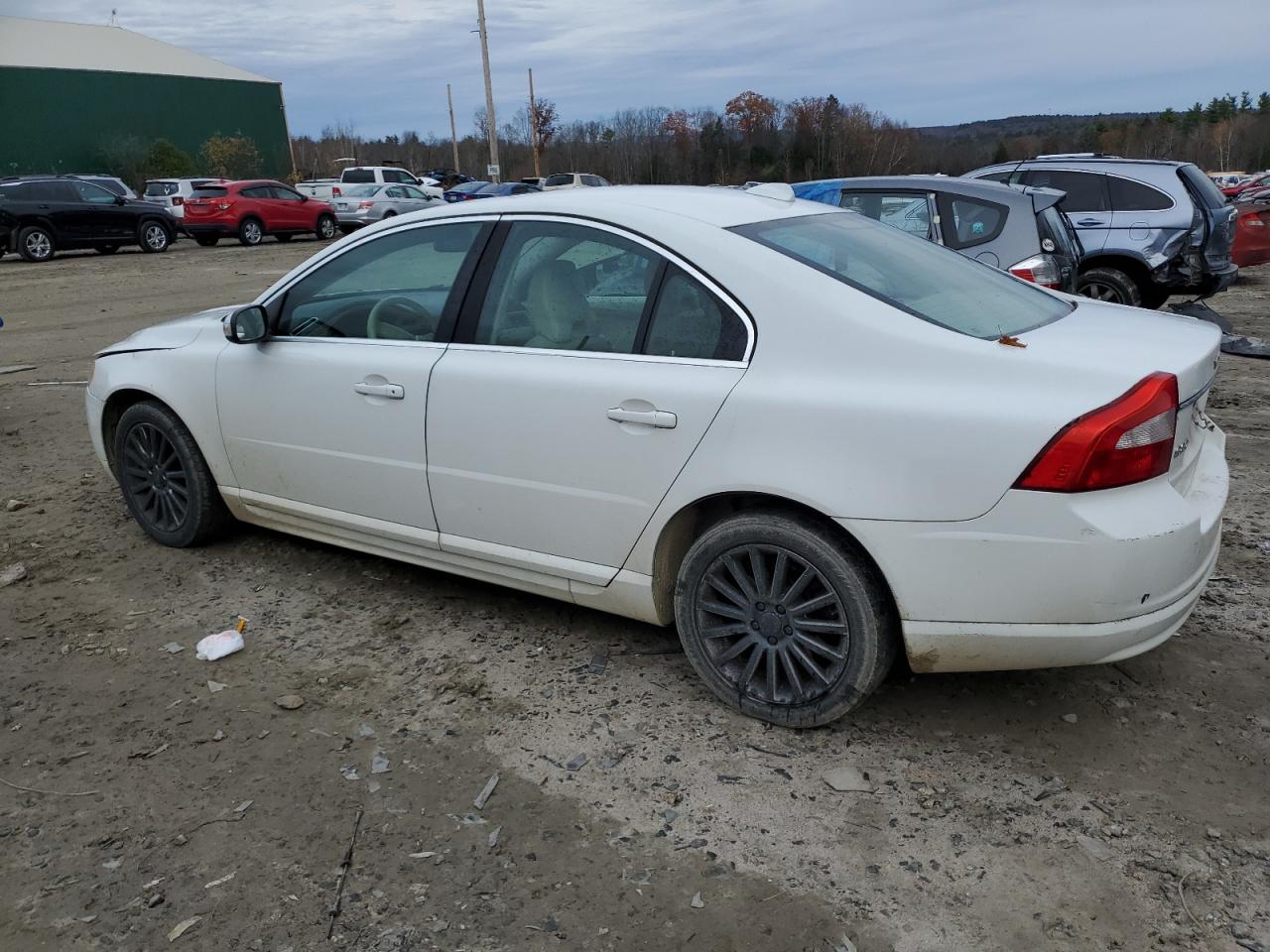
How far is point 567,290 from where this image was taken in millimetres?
3633

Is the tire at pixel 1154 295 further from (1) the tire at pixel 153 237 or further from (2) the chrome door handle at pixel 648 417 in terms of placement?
(1) the tire at pixel 153 237

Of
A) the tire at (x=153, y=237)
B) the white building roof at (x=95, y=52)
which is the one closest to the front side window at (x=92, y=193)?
the tire at (x=153, y=237)

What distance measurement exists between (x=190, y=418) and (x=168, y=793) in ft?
6.69

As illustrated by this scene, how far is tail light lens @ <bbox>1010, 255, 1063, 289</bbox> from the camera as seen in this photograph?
7363 millimetres

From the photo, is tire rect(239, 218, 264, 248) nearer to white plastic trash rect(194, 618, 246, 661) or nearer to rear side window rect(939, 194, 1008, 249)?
rear side window rect(939, 194, 1008, 249)

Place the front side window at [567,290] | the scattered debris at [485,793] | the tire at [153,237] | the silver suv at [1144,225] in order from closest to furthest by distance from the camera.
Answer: the scattered debris at [485,793], the front side window at [567,290], the silver suv at [1144,225], the tire at [153,237]

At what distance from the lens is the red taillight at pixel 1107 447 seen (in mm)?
2666

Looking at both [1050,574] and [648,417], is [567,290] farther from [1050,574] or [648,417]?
[1050,574]

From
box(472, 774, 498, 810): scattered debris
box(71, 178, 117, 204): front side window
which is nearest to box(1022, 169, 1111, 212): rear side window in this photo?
box(472, 774, 498, 810): scattered debris

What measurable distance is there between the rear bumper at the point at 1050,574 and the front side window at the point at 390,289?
5.96 feet

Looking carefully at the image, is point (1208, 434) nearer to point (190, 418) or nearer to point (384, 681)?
point (384, 681)

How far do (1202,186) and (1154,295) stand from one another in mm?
1156

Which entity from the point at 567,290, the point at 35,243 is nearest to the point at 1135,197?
the point at 567,290

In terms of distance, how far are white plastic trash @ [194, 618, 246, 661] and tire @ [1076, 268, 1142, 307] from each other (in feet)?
29.2
